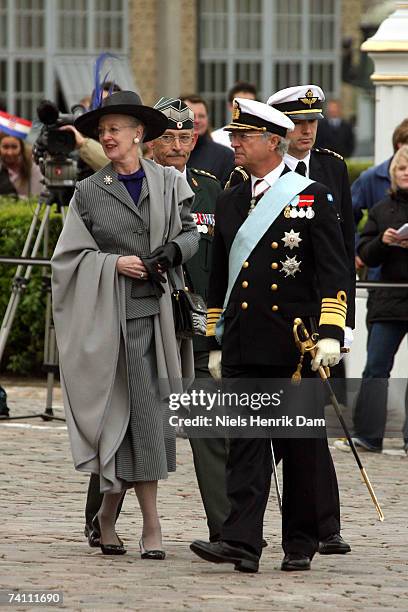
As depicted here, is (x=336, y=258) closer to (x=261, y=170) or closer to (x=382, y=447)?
(x=261, y=170)

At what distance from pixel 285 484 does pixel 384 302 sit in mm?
3740

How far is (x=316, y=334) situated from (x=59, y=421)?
4.94m

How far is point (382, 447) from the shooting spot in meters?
11.4

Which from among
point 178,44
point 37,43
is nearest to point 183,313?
point 37,43

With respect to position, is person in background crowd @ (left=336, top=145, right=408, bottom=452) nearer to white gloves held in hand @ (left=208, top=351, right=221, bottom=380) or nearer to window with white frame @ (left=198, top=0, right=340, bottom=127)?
white gloves held in hand @ (left=208, top=351, right=221, bottom=380)

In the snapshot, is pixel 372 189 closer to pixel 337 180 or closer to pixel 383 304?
pixel 383 304

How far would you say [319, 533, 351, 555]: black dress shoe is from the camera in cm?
790

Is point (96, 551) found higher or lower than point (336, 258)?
lower

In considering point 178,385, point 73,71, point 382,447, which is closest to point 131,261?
point 178,385

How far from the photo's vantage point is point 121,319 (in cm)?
759

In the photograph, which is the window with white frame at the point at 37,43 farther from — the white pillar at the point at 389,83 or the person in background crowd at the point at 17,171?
the white pillar at the point at 389,83

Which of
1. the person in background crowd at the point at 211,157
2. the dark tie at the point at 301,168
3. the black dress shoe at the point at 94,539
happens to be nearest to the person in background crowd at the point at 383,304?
the person in background crowd at the point at 211,157

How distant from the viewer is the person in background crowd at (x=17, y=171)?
14.5m

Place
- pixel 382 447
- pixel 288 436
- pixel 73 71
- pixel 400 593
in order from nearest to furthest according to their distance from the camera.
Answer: pixel 400 593 → pixel 288 436 → pixel 382 447 → pixel 73 71
